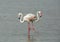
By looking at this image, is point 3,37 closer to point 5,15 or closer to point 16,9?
point 5,15

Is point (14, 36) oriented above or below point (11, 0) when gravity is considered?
below

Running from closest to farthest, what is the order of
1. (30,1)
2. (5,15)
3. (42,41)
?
(42,41), (5,15), (30,1)

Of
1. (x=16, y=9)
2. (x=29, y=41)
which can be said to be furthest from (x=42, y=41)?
(x=16, y=9)

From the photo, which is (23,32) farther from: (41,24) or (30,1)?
(30,1)

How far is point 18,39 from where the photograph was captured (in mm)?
5477

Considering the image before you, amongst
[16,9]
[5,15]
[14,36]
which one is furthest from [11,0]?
[14,36]

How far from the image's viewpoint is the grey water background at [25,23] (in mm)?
5570

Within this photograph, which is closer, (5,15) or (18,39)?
(18,39)

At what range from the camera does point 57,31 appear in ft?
19.2

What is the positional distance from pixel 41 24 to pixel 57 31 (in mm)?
465

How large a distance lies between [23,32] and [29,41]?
1.08 ft

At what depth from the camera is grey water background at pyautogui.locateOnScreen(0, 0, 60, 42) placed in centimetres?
557

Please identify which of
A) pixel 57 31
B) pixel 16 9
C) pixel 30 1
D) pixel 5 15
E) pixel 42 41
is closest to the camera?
pixel 42 41

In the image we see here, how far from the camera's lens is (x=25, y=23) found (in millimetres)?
6207
